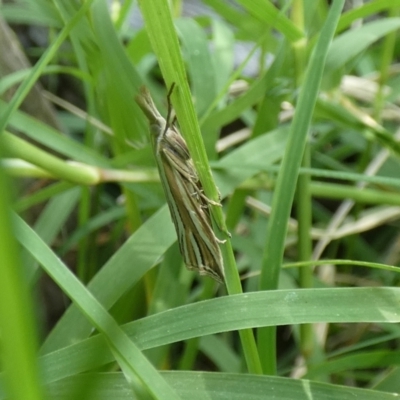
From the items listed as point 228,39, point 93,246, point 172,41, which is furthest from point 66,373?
point 228,39

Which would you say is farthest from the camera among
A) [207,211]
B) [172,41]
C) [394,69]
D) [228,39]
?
[394,69]

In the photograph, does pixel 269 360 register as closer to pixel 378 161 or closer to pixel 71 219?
pixel 378 161

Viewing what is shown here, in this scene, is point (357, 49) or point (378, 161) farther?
point (378, 161)

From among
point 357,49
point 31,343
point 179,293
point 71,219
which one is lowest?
point 31,343

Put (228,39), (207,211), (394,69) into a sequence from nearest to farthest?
(207,211), (228,39), (394,69)

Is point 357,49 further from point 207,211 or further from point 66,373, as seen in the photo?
point 66,373

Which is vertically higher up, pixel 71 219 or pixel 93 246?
pixel 71 219
